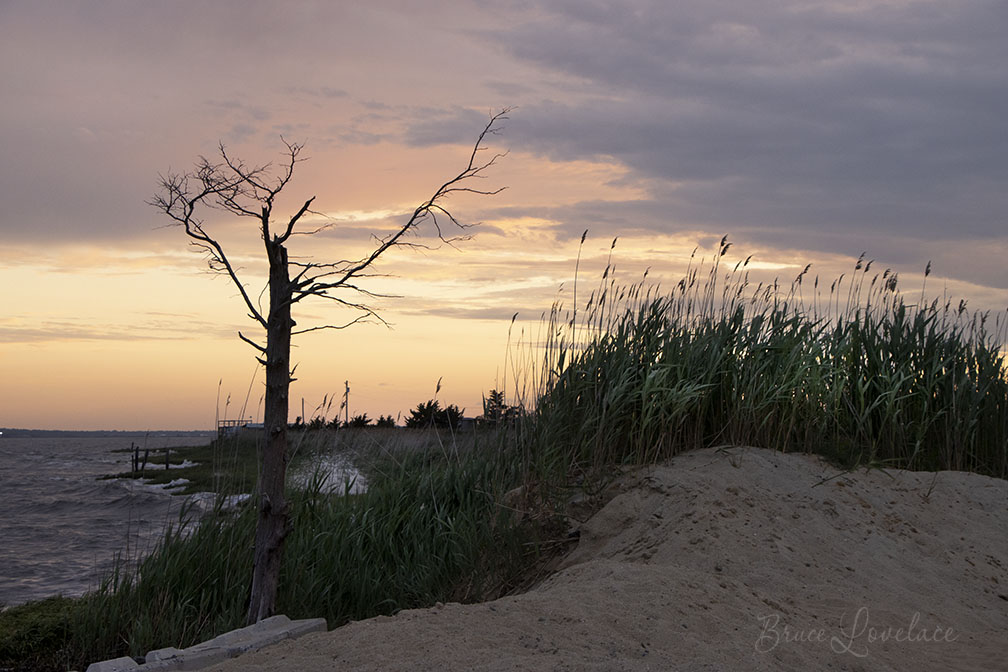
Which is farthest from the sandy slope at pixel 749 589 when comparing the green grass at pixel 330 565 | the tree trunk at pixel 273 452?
the tree trunk at pixel 273 452

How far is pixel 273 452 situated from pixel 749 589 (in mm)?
3397

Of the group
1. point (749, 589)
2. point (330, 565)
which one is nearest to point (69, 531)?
point (330, 565)

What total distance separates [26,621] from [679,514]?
241 inches

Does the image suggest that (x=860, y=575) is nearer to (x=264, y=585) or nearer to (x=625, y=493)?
(x=625, y=493)

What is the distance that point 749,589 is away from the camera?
4680mm

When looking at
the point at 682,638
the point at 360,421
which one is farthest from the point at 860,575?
the point at 360,421
